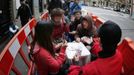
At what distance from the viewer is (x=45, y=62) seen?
447 cm

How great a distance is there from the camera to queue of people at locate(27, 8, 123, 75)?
11.1 feet

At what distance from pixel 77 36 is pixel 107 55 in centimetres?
373

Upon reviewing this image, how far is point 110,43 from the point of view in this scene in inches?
134

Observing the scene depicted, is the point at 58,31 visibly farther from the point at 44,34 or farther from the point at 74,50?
the point at 44,34

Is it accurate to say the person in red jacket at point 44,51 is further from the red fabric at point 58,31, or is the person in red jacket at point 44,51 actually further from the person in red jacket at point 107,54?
the red fabric at point 58,31

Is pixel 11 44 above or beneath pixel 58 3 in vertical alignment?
above

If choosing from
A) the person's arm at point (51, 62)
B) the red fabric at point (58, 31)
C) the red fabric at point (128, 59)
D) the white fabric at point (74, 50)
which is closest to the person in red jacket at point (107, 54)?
the red fabric at point (128, 59)

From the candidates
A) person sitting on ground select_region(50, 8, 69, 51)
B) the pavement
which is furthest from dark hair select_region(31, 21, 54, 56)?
the pavement

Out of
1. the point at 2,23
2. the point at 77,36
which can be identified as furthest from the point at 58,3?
the point at 77,36

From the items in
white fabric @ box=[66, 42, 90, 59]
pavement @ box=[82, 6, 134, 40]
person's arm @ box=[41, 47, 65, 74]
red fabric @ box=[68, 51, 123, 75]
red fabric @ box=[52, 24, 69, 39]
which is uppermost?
red fabric @ box=[68, 51, 123, 75]

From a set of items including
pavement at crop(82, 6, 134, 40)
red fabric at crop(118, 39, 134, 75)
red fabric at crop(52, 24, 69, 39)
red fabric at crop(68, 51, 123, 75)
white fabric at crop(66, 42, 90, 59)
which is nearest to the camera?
red fabric at crop(68, 51, 123, 75)

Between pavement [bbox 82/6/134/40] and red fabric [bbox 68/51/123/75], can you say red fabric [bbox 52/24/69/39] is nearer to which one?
red fabric [bbox 68/51/123/75]

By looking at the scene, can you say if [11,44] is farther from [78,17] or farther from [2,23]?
[2,23]

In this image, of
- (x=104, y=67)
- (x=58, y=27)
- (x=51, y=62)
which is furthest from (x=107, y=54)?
(x=58, y=27)
